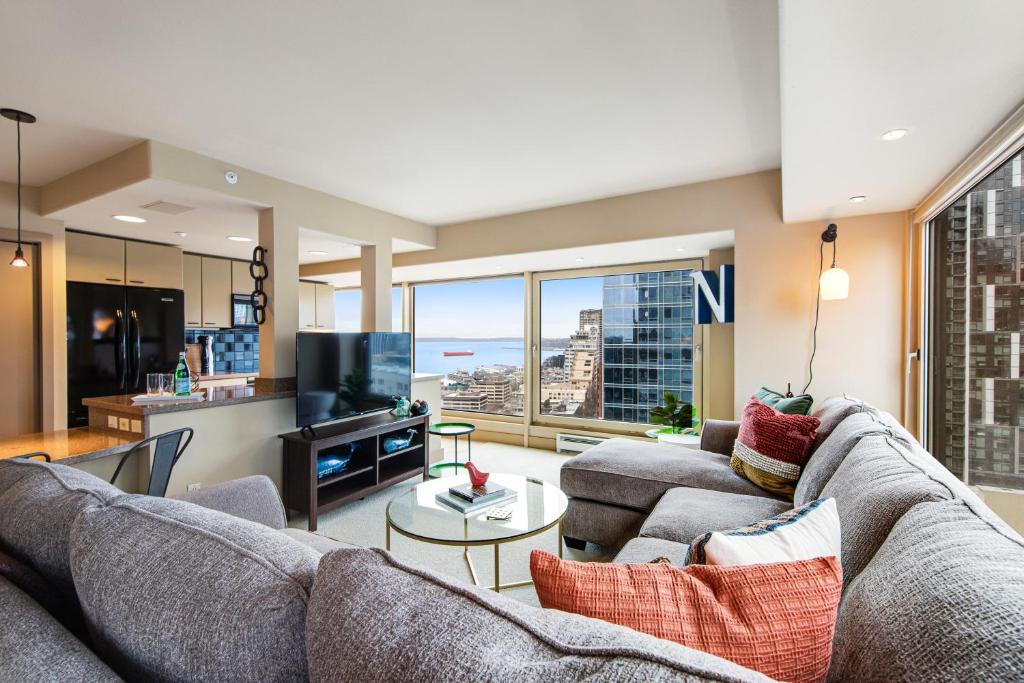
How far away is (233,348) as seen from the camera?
18.7ft

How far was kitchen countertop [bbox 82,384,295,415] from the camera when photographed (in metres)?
2.77

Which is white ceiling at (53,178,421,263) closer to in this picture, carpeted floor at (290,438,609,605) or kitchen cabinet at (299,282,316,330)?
kitchen cabinet at (299,282,316,330)

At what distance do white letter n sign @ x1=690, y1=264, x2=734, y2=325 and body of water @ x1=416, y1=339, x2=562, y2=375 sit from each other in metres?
1.85

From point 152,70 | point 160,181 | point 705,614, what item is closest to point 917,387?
point 705,614

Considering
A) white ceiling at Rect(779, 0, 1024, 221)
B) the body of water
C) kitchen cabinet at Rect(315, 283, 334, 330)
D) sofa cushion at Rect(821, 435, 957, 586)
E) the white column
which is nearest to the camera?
sofa cushion at Rect(821, 435, 957, 586)

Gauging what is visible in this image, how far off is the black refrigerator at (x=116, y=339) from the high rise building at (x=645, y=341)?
4347 mm

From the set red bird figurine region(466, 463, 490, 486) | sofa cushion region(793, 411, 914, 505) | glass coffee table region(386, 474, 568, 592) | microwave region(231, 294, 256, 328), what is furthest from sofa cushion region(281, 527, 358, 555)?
microwave region(231, 294, 256, 328)

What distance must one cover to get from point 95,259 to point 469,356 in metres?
3.80

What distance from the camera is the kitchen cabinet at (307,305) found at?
6230 millimetres

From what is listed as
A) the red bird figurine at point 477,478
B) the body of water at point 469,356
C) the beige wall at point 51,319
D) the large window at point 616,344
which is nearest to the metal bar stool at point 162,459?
the red bird figurine at point 477,478

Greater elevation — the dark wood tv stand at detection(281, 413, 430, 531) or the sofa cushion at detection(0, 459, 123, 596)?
the sofa cushion at detection(0, 459, 123, 596)

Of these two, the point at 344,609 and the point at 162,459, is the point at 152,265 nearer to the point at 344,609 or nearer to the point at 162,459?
the point at 162,459

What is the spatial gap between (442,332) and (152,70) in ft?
14.8

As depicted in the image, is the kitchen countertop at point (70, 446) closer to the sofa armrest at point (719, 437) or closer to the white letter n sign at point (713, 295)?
the sofa armrest at point (719, 437)
